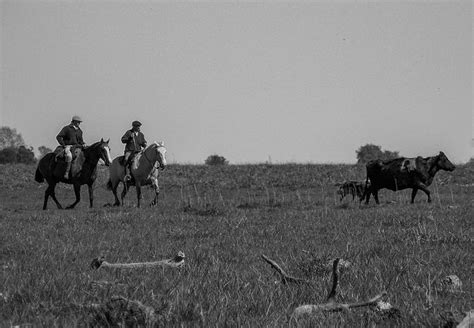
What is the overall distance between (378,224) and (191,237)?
13.1 ft

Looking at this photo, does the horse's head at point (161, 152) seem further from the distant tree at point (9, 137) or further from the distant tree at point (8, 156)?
the distant tree at point (9, 137)

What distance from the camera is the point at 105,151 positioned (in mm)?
24297

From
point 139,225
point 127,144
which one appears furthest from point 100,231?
point 127,144

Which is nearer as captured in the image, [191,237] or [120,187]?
[191,237]

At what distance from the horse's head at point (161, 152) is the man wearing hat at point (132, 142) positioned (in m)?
1.39

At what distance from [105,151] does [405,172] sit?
1279 cm

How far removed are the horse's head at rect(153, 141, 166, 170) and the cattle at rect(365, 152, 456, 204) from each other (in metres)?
8.74

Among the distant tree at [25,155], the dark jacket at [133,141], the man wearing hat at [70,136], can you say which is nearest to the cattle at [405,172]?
the dark jacket at [133,141]

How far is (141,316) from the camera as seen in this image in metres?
3.64

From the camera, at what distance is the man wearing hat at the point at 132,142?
2620 cm

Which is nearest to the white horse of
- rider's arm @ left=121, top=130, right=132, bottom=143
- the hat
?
rider's arm @ left=121, top=130, right=132, bottom=143

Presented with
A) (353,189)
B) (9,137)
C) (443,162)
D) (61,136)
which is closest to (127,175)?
(61,136)

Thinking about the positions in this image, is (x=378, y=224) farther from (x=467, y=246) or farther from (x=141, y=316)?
(x=141, y=316)

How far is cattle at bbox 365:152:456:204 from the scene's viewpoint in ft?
86.1
